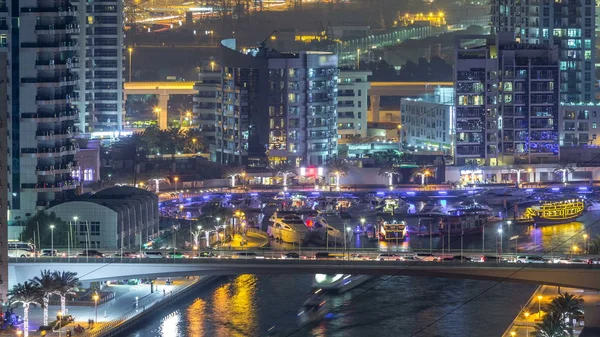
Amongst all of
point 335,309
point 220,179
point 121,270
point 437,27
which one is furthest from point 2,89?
point 437,27

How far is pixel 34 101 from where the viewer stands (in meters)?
31.4

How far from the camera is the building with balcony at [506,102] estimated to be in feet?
135

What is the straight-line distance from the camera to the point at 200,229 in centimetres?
3347

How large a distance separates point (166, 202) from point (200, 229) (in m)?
4.15

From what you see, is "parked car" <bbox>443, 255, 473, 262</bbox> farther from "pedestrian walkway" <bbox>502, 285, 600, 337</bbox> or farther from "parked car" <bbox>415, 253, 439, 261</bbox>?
"pedestrian walkway" <bbox>502, 285, 600, 337</bbox>

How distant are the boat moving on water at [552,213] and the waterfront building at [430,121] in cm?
508

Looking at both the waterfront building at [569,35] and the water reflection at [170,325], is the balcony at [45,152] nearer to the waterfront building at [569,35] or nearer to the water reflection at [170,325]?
the water reflection at [170,325]

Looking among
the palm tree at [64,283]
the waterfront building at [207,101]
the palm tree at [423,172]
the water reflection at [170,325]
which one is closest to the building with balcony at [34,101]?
the water reflection at [170,325]

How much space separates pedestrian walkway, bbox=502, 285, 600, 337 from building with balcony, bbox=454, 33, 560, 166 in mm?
13197

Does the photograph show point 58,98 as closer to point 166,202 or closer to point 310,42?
point 166,202

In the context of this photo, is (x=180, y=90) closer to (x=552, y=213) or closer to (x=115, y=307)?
(x=552, y=213)

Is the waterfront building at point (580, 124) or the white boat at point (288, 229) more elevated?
the waterfront building at point (580, 124)

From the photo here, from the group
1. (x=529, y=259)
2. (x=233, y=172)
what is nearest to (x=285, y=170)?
(x=233, y=172)

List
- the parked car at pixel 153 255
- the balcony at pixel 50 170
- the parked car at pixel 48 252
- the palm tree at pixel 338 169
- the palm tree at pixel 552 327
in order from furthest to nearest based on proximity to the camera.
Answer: the palm tree at pixel 338 169, the balcony at pixel 50 170, the parked car at pixel 48 252, the parked car at pixel 153 255, the palm tree at pixel 552 327
